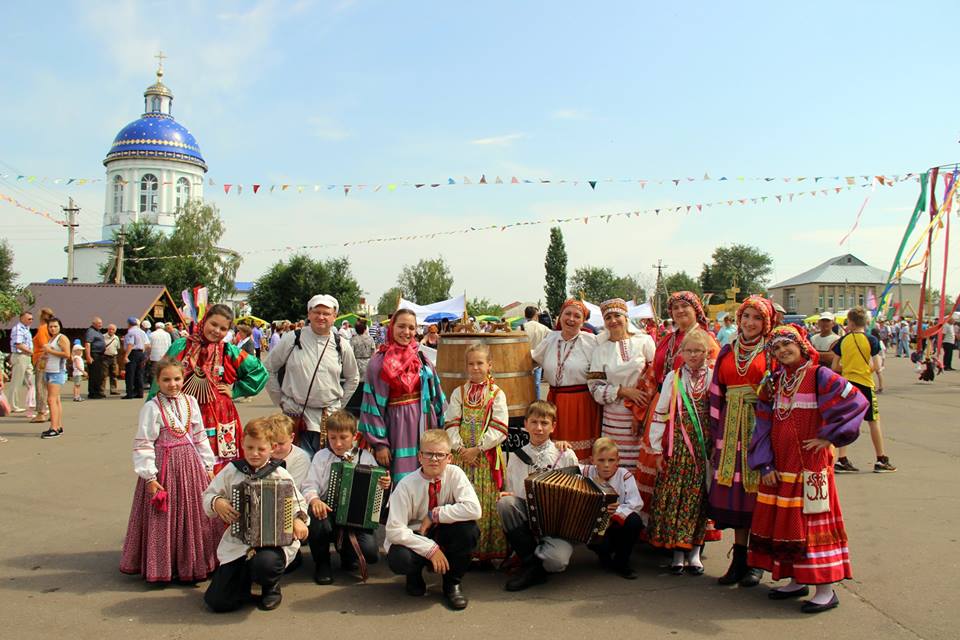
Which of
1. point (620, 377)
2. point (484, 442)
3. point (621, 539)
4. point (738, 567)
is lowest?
point (738, 567)

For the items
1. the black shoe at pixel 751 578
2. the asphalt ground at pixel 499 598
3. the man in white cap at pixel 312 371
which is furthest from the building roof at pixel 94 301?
the black shoe at pixel 751 578

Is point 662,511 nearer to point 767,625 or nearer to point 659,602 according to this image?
point 659,602

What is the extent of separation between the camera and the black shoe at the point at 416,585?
14.5 feet

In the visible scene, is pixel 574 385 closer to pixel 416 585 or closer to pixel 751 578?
pixel 751 578

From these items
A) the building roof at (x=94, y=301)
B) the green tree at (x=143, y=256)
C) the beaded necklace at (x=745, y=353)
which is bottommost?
the beaded necklace at (x=745, y=353)

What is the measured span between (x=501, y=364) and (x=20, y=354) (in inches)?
391

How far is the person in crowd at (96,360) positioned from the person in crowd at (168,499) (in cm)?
1193

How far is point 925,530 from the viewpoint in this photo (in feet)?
18.7

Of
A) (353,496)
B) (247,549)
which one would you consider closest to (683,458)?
(353,496)

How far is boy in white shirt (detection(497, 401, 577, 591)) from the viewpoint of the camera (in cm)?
465

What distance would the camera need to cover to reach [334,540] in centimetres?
494

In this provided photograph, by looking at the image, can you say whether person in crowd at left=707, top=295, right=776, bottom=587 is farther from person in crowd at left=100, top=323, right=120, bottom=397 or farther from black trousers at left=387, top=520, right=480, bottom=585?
person in crowd at left=100, top=323, right=120, bottom=397

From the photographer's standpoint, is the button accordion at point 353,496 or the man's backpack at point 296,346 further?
the man's backpack at point 296,346

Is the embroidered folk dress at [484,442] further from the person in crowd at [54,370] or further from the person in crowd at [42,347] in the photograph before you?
the person in crowd at [42,347]
